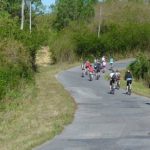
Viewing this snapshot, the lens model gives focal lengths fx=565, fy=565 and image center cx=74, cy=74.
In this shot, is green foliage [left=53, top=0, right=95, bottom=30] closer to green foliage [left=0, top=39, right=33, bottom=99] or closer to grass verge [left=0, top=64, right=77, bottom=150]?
green foliage [left=0, top=39, right=33, bottom=99]

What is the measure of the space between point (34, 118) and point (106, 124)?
10.7 feet

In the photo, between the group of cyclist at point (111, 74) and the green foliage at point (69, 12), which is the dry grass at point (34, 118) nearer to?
the group of cyclist at point (111, 74)

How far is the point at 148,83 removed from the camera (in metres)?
53.1

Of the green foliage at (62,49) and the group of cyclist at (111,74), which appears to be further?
the green foliage at (62,49)

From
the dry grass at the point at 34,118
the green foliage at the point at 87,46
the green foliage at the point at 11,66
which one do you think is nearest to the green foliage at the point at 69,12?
the green foliage at the point at 87,46

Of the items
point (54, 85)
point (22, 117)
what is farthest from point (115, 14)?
point (22, 117)

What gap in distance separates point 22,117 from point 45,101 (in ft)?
21.9

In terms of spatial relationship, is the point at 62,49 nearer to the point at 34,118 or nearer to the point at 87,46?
the point at 87,46

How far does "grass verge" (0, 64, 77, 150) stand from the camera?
18.0 m

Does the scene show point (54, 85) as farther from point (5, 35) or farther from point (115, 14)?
point (115, 14)

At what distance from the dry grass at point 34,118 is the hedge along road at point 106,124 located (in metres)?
0.44

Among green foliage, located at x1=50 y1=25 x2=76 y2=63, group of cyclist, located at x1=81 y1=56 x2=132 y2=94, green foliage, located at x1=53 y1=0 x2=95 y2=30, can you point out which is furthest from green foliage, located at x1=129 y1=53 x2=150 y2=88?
green foliage, located at x1=53 y1=0 x2=95 y2=30

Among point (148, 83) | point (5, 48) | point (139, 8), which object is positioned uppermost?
point (139, 8)

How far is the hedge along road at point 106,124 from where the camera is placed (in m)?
17.0
